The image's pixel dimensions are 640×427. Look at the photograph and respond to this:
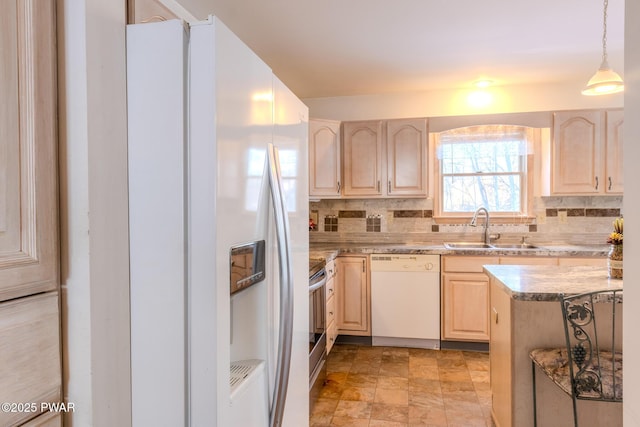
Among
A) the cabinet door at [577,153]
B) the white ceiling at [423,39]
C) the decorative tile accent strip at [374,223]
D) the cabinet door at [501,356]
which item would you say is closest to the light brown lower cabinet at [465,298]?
→ the decorative tile accent strip at [374,223]

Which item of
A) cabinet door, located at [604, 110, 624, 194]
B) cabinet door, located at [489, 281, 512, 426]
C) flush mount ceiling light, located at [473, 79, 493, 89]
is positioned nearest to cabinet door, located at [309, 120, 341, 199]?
flush mount ceiling light, located at [473, 79, 493, 89]

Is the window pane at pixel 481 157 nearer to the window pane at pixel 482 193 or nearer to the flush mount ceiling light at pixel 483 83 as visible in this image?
the window pane at pixel 482 193

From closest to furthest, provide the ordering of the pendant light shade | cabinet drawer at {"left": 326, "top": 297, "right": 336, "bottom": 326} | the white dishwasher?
the pendant light shade, cabinet drawer at {"left": 326, "top": 297, "right": 336, "bottom": 326}, the white dishwasher

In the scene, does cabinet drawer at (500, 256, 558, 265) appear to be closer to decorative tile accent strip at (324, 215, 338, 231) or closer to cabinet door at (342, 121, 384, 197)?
cabinet door at (342, 121, 384, 197)

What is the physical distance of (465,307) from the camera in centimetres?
352

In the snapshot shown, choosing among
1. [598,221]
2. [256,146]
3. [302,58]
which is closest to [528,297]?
[256,146]

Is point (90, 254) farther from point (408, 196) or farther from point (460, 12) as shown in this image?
point (408, 196)

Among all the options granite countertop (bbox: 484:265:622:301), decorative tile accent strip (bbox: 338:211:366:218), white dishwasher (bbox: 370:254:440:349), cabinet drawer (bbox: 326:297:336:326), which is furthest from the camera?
decorative tile accent strip (bbox: 338:211:366:218)

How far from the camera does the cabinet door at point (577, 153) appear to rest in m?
3.56

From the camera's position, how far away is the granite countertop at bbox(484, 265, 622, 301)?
1.63m

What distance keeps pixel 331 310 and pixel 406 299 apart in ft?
2.43

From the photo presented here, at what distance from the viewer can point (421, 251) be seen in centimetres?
359

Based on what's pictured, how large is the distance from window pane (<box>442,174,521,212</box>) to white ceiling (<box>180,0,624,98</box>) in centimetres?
98

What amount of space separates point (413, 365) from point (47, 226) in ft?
10.2
